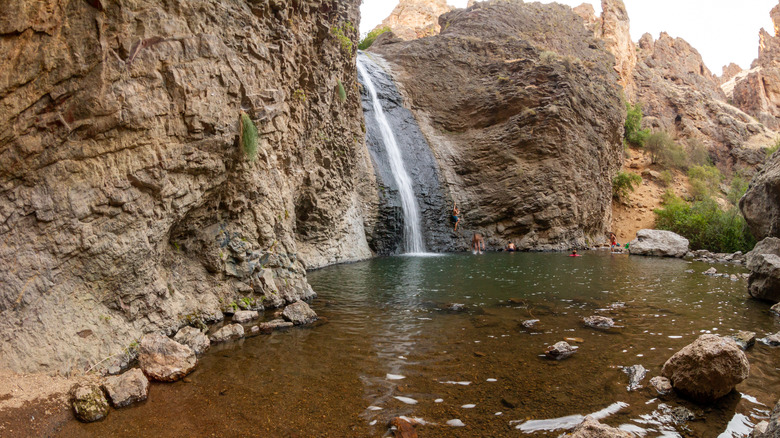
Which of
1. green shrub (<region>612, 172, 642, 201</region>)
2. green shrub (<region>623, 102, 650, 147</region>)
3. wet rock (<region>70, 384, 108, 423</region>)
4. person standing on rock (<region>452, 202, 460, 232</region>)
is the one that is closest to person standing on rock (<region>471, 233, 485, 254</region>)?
person standing on rock (<region>452, 202, 460, 232</region>)

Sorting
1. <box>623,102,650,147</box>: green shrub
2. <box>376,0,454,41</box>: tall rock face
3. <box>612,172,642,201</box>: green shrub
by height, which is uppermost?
<box>376,0,454,41</box>: tall rock face

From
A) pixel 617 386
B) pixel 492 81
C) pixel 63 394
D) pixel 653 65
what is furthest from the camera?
pixel 653 65

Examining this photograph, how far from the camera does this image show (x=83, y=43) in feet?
16.0

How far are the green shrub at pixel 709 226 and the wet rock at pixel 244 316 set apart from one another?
23.5 meters

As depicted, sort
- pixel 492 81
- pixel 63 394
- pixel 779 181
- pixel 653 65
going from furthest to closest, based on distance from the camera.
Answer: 1. pixel 653 65
2. pixel 492 81
3. pixel 779 181
4. pixel 63 394

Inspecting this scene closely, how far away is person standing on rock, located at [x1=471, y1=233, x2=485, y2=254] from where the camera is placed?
2370 centimetres

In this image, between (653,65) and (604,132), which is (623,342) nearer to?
(604,132)

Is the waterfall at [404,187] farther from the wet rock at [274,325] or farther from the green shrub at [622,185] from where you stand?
the green shrub at [622,185]

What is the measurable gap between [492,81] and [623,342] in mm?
25954

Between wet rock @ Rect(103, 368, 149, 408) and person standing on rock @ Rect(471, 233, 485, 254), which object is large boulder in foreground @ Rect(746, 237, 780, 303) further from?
person standing on rock @ Rect(471, 233, 485, 254)

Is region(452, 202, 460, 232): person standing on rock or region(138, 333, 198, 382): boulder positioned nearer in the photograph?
region(138, 333, 198, 382): boulder

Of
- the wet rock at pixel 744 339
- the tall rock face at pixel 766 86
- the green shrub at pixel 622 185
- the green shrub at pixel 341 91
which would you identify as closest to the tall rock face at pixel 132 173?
the green shrub at pixel 341 91

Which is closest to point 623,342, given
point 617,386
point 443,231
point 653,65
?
point 617,386

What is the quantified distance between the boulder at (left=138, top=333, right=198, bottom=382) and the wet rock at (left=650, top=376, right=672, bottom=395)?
16.7ft
